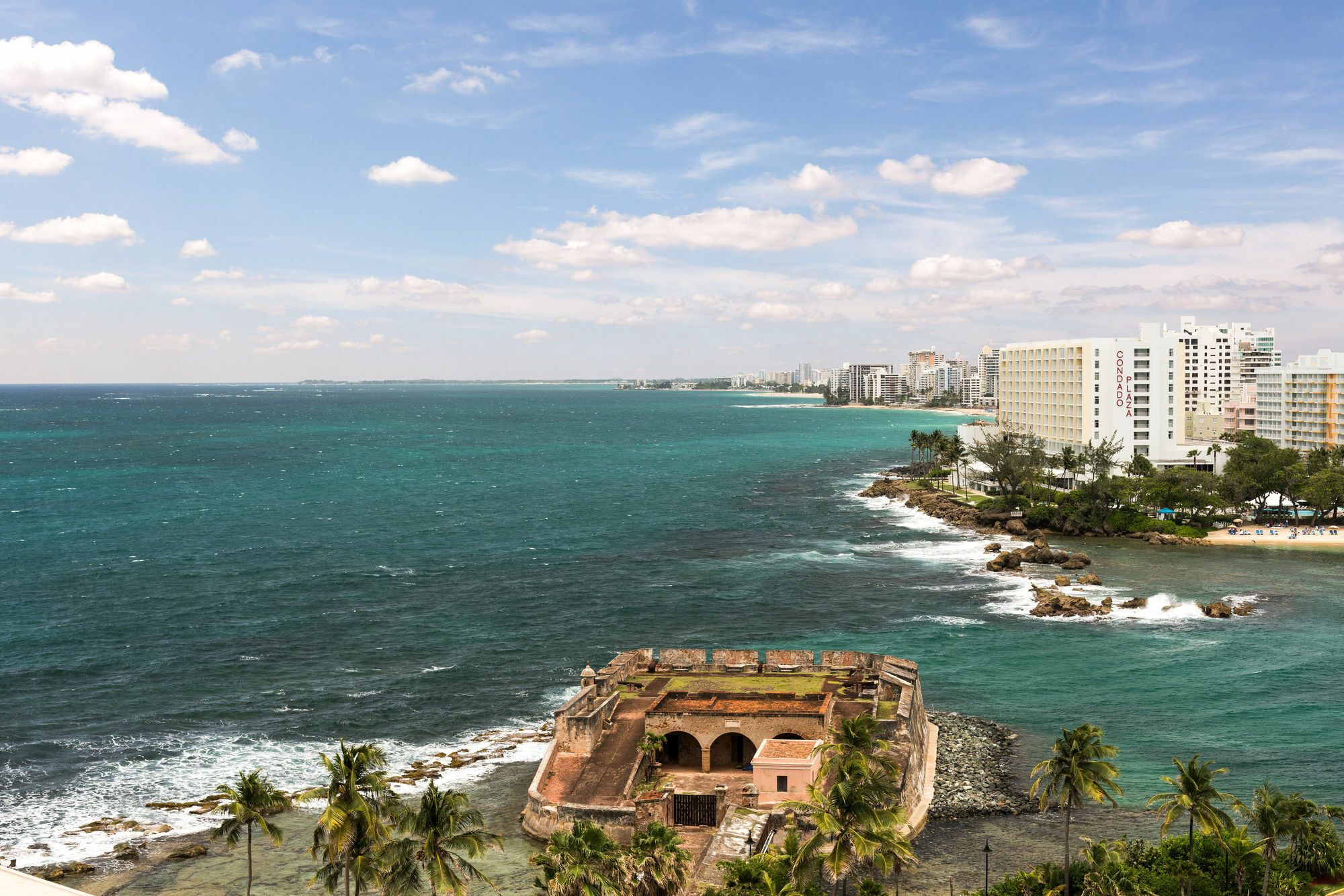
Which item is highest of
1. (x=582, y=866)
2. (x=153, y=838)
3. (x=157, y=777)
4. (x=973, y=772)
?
(x=582, y=866)

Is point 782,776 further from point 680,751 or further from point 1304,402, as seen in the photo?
point 1304,402

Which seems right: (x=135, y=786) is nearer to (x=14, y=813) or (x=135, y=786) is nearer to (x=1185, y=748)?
(x=14, y=813)

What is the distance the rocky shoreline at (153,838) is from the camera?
42594mm

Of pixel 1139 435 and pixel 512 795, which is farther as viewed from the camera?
pixel 1139 435

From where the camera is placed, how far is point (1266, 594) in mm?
89125

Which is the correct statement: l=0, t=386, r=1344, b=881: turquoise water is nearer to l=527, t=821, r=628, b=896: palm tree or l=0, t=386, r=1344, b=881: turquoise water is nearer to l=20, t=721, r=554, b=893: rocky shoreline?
l=20, t=721, r=554, b=893: rocky shoreline

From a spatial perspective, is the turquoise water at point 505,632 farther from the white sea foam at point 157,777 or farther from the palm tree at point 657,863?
the palm tree at point 657,863

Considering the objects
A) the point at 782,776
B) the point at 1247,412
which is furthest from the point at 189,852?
the point at 1247,412

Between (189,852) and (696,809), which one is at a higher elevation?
(696,809)

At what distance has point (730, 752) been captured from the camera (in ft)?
168

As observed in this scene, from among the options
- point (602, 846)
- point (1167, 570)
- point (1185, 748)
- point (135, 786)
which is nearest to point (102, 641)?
point (135, 786)

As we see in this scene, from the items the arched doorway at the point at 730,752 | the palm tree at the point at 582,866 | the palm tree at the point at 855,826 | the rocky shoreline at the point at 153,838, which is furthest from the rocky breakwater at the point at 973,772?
the rocky shoreline at the point at 153,838

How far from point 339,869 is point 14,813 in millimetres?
25712

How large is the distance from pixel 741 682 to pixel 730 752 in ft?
19.2
